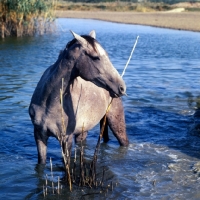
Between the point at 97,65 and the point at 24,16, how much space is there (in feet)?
61.3

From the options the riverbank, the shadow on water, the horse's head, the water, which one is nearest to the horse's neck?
the horse's head

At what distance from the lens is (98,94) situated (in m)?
5.35

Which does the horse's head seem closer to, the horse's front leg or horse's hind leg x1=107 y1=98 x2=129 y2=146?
the horse's front leg

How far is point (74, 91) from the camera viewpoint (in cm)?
492

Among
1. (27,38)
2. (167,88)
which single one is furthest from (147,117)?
(27,38)

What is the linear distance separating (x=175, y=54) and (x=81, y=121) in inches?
539

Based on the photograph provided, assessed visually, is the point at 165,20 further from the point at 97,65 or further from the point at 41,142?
the point at 97,65

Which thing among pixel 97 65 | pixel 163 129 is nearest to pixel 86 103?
pixel 97 65

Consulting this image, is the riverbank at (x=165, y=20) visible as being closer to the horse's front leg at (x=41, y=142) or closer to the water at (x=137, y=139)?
the water at (x=137, y=139)

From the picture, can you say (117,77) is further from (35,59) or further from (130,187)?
(35,59)

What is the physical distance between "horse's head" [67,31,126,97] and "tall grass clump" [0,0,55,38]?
17.4m

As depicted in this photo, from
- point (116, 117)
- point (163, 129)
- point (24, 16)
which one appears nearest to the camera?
point (116, 117)

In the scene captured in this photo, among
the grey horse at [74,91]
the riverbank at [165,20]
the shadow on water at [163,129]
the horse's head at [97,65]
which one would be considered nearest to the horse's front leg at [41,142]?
the grey horse at [74,91]

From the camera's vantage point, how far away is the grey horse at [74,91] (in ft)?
13.7
